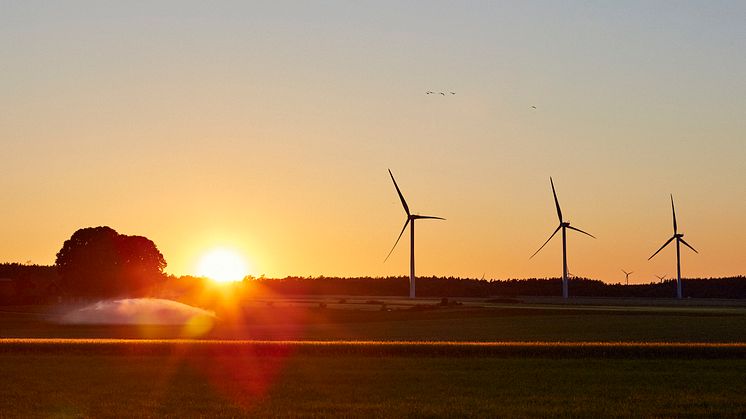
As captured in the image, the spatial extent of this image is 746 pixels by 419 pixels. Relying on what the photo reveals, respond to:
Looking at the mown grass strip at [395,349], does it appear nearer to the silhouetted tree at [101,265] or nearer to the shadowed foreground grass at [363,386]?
the shadowed foreground grass at [363,386]

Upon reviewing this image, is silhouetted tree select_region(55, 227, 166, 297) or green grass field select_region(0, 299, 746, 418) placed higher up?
silhouetted tree select_region(55, 227, 166, 297)

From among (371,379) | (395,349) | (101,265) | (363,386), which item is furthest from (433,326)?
(101,265)

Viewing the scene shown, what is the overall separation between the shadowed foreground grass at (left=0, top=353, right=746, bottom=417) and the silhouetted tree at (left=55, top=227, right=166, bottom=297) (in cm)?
11509

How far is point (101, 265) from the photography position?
170 m

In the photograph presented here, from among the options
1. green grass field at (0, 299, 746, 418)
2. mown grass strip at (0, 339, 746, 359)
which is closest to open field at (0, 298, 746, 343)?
green grass field at (0, 299, 746, 418)

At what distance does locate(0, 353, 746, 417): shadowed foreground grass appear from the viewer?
36.2m

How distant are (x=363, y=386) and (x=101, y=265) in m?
135

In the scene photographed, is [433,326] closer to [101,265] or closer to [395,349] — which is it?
[395,349]

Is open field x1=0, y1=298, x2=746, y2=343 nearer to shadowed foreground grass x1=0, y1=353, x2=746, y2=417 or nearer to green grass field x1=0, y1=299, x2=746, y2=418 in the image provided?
green grass field x1=0, y1=299, x2=746, y2=418

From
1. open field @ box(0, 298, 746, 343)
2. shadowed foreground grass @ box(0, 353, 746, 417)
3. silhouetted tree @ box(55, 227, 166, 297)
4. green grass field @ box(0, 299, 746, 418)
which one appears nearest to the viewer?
shadowed foreground grass @ box(0, 353, 746, 417)

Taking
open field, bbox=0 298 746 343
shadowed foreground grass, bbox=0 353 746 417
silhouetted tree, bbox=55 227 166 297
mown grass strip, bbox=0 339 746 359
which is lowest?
shadowed foreground grass, bbox=0 353 746 417

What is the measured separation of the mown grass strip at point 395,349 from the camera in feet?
184

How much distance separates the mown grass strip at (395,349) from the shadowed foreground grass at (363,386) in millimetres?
1595

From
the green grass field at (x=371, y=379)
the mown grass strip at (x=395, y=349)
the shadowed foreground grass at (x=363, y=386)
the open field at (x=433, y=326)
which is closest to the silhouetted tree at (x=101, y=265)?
the open field at (x=433, y=326)
